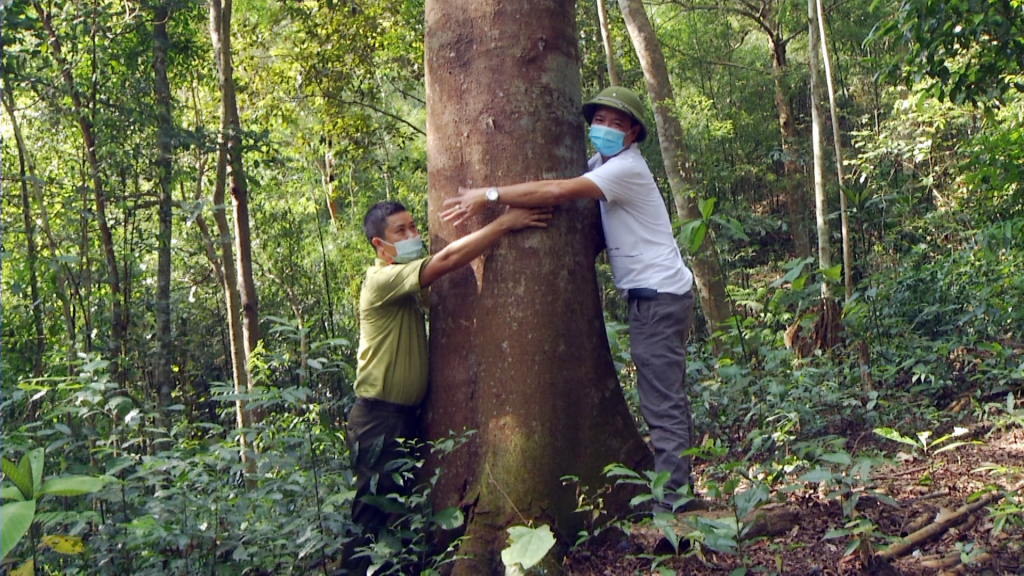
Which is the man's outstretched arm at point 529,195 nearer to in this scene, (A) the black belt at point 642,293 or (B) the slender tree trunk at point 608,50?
(A) the black belt at point 642,293

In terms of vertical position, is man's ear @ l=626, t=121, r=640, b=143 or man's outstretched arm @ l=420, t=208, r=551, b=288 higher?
man's ear @ l=626, t=121, r=640, b=143

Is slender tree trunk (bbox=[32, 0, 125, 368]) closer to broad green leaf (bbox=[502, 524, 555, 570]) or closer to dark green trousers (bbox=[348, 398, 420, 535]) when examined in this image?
dark green trousers (bbox=[348, 398, 420, 535])

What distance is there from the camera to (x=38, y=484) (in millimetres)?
2004

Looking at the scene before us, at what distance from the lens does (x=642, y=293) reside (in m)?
3.56

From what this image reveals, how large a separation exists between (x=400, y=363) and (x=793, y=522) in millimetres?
1598

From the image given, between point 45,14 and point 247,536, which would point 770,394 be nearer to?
point 247,536

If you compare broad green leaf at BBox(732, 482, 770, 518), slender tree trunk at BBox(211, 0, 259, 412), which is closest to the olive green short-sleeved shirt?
broad green leaf at BBox(732, 482, 770, 518)

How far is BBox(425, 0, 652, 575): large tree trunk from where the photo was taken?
327 centimetres

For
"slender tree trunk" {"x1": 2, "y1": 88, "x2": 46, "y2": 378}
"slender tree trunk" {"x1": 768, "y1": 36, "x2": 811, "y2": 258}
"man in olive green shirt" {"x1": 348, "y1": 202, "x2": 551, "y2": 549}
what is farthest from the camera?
"slender tree trunk" {"x1": 768, "y1": 36, "x2": 811, "y2": 258}

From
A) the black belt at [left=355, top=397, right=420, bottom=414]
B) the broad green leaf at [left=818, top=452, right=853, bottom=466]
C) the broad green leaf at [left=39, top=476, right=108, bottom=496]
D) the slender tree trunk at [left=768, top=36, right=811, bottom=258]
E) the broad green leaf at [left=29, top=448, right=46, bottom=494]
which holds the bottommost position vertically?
the broad green leaf at [left=818, top=452, right=853, bottom=466]

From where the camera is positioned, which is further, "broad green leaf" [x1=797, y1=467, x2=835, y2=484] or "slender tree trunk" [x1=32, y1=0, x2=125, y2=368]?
"slender tree trunk" [x1=32, y1=0, x2=125, y2=368]

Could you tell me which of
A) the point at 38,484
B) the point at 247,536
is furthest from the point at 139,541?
the point at 38,484

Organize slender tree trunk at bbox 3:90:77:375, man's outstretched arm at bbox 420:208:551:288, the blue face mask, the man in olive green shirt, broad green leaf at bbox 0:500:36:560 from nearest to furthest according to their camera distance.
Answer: broad green leaf at bbox 0:500:36:560, man's outstretched arm at bbox 420:208:551:288, the man in olive green shirt, the blue face mask, slender tree trunk at bbox 3:90:77:375

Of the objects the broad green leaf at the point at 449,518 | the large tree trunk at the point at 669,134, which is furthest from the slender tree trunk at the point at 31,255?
the large tree trunk at the point at 669,134
